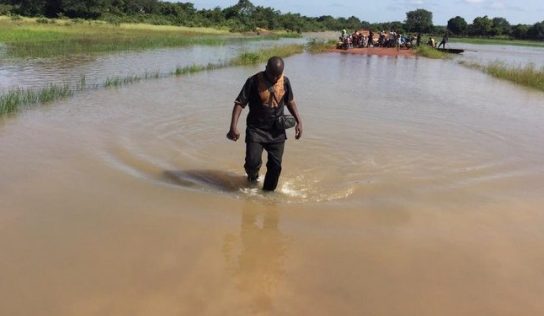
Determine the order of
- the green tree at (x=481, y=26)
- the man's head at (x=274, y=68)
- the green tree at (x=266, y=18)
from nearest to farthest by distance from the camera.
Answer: the man's head at (x=274, y=68)
the green tree at (x=266, y=18)
the green tree at (x=481, y=26)

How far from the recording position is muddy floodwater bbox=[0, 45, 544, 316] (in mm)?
3416

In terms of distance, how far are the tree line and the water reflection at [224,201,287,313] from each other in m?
51.3

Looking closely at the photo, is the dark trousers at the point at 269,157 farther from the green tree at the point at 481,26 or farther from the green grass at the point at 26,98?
the green tree at the point at 481,26

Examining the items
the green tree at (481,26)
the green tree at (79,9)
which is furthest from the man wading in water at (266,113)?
the green tree at (481,26)

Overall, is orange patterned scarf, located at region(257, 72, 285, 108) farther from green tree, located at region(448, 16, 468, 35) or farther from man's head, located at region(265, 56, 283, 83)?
green tree, located at region(448, 16, 468, 35)

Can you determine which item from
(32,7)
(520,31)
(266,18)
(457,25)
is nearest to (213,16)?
(266,18)

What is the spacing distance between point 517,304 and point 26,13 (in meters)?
56.2

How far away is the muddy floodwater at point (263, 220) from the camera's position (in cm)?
342

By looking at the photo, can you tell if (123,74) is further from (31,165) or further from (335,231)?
(335,231)

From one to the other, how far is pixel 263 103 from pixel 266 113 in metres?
0.11

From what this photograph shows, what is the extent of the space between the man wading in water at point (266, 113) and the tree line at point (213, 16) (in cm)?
5061

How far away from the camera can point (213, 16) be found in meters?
76.4

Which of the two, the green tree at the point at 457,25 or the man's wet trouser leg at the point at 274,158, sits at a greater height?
the green tree at the point at 457,25

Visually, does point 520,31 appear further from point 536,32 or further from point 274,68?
point 274,68
